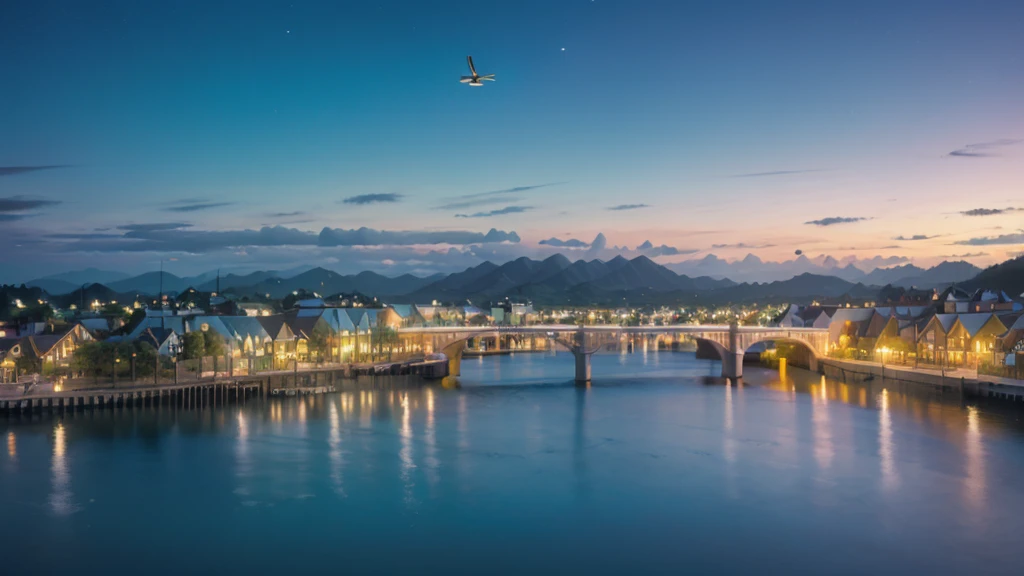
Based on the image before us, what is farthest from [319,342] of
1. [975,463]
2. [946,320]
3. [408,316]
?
[946,320]

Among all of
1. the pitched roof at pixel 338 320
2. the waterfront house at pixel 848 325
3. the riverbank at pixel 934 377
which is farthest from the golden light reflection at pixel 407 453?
the waterfront house at pixel 848 325

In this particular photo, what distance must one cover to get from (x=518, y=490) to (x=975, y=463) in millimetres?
18874

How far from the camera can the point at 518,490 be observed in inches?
1190

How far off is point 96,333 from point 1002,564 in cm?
5967

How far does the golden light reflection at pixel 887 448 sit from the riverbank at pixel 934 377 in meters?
4.76

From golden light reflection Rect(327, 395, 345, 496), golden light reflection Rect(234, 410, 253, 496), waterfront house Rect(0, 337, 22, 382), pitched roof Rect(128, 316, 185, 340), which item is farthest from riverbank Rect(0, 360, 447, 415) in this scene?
golden light reflection Rect(234, 410, 253, 496)

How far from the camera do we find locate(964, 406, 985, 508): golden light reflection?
28.3 meters

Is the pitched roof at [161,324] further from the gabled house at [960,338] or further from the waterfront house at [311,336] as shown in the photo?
the gabled house at [960,338]

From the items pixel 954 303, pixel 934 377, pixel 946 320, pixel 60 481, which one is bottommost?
pixel 60 481

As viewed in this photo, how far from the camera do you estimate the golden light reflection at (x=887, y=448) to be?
3100 centimetres

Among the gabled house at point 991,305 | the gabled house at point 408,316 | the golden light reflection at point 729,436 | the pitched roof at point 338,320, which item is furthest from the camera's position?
the gabled house at point 408,316

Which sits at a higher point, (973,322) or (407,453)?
(973,322)

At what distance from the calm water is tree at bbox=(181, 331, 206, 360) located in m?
8.06

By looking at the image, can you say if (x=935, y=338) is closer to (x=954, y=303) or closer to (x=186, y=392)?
(x=954, y=303)
